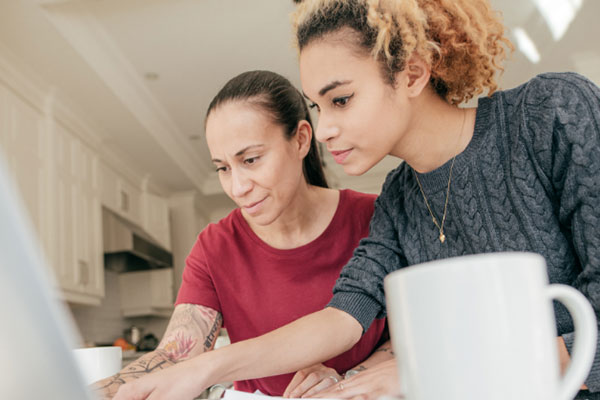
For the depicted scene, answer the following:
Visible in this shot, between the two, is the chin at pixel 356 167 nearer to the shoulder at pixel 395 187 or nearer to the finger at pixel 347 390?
the shoulder at pixel 395 187

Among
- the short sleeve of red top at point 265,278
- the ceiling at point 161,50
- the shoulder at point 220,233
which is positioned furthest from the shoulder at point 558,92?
the ceiling at point 161,50

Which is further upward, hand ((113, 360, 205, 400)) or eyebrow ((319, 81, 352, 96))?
eyebrow ((319, 81, 352, 96))

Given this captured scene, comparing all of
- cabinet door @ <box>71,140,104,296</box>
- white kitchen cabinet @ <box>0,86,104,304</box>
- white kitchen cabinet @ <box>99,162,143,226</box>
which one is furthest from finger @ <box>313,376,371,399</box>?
white kitchen cabinet @ <box>99,162,143,226</box>

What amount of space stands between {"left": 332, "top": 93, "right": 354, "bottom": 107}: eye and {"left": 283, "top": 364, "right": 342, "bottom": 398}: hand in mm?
467

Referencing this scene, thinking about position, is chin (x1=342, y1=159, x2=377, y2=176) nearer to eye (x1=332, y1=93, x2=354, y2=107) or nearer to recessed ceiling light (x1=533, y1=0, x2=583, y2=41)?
eye (x1=332, y1=93, x2=354, y2=107)

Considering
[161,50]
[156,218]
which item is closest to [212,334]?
[161,50]

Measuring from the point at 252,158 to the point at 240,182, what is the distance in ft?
0.21

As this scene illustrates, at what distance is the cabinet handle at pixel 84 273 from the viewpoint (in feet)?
13.2

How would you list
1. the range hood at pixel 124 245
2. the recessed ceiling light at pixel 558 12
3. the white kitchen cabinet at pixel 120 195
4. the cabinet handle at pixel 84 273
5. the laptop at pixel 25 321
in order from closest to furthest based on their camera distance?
the laptop at pixel 25 321 → the recessed ceiling light at pixel 558 12 → the cabinet handle at pixel 84 273 → the range hood at pixel 124 245 → the white kitchen cabinet at pixel 120 195

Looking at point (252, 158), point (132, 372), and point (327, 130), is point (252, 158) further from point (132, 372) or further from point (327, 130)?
point (132, 372)

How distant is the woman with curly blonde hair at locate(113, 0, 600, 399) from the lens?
0.77 m

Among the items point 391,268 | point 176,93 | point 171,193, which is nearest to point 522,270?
point 391,268

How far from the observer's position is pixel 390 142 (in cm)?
98

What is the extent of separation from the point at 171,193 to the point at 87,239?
7.57 feet
